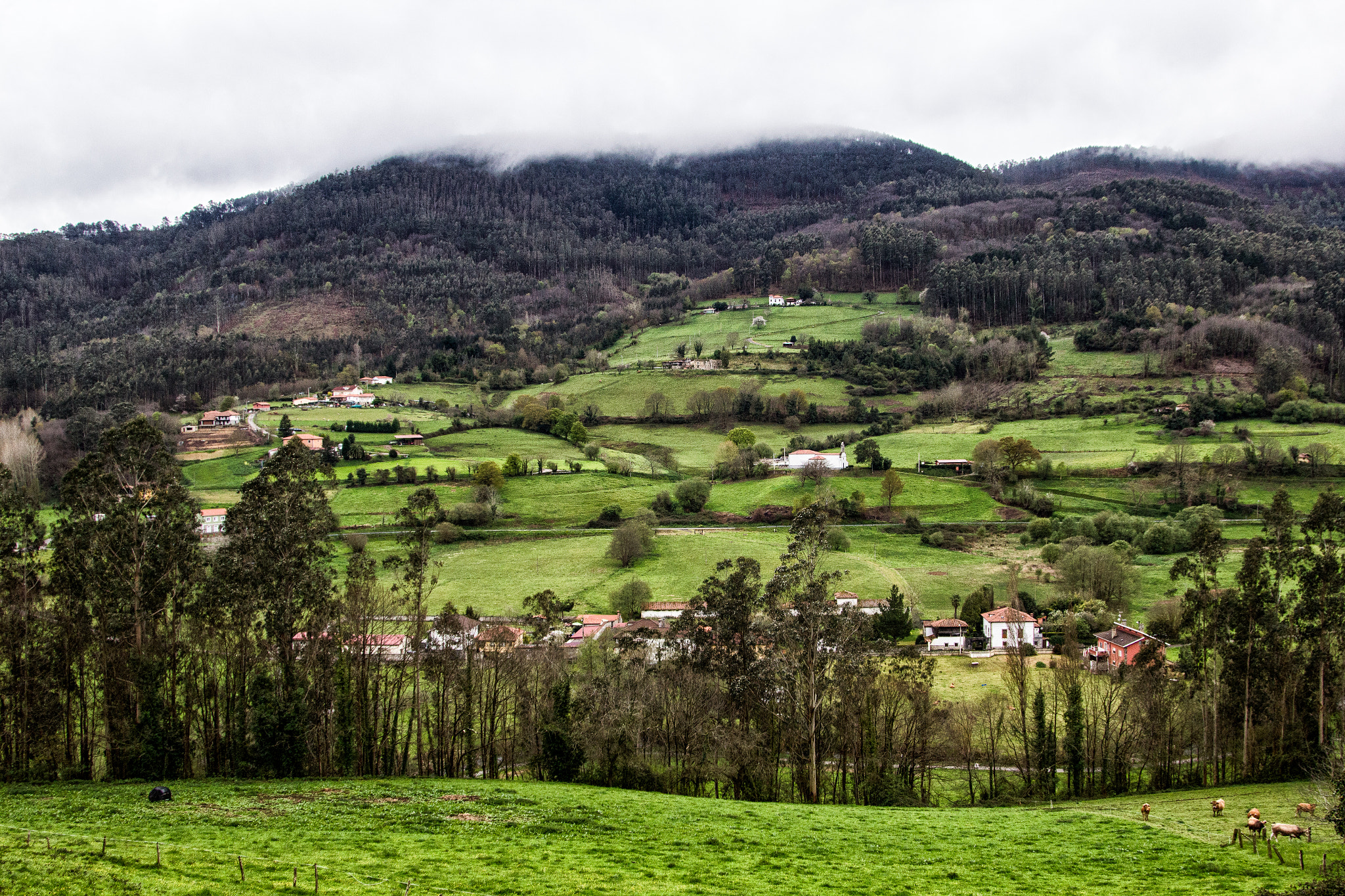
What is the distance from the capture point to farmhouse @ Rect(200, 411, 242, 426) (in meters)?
140

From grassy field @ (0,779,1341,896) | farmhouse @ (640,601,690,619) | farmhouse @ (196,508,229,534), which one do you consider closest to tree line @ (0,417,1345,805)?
grassy field @ (0,779,1341,896)

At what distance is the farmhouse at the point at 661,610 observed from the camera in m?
71.0

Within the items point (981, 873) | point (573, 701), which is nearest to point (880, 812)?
point (981, 873)

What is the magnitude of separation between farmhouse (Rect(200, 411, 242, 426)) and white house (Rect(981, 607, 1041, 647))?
121 metres

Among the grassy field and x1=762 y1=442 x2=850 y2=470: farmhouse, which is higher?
x1=762 y1=442 x2=850 y2=470: farmhouse

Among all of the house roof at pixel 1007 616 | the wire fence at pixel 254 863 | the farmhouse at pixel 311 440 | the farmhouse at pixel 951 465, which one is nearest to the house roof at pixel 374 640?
the wire fence at pixel 254 863

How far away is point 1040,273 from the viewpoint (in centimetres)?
19512

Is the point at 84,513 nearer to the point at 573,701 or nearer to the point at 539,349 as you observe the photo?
the point at 573,701

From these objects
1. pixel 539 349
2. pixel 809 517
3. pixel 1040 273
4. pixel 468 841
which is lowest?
pixel 468 841

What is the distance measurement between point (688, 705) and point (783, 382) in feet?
397

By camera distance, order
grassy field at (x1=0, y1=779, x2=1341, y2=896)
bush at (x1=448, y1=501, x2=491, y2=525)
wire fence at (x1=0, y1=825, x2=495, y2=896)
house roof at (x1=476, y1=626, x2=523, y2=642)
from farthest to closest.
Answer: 1. bush at (x1=448, y1=501, x2=491, y2=525)
2. house roof at (x1=476, y1=626, x2=523, y2=642)
3. grassy field at (x1=0, y1=779, x2=1341, y2=896)
4. wire fence at (x1=0, y1=825, x2=495, y2=896)

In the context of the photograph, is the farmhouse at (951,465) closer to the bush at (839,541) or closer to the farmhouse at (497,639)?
the bush at (839,541)

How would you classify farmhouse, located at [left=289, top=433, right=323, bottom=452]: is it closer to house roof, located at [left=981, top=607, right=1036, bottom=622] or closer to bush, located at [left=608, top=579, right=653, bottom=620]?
bush, located at [left=608, top=579, right=653, bottom=620]

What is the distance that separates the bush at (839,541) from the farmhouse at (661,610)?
2225cm
